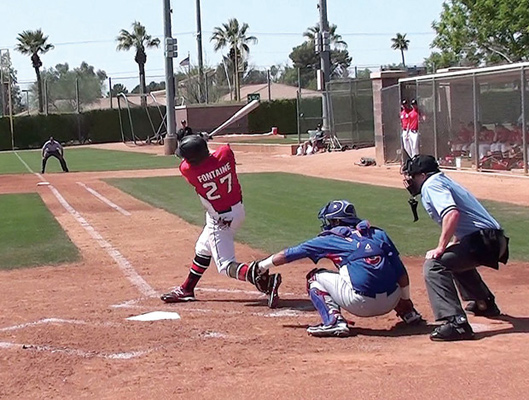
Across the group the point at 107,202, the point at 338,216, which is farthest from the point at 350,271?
the point at 107,202

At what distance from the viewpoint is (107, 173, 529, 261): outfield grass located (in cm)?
1222

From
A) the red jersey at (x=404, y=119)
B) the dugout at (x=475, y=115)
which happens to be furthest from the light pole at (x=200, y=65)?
the red jersey at (x=404, y=119)

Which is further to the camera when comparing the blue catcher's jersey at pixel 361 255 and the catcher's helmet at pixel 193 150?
the catcher's helmet at pixel 193 150

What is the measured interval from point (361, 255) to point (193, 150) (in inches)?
88.3

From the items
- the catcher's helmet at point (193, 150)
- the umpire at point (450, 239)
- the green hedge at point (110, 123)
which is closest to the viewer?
the umpire at point (450, 239)

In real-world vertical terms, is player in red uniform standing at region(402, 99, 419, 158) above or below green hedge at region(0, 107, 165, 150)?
below

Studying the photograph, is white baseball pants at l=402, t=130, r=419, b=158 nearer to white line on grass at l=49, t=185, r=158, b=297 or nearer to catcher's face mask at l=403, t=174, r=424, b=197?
white line on grass at l=49, t=185, r=158, b=297

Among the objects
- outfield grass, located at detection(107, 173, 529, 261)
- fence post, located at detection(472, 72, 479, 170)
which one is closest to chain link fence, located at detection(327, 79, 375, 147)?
outfield grass, located at detection(107, 173, 529, 261)

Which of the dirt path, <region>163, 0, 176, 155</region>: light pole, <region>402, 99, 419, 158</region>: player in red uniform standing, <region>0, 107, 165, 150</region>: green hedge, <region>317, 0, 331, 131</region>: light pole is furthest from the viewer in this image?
<region>0, 107, 165, 150</region>: green hedge

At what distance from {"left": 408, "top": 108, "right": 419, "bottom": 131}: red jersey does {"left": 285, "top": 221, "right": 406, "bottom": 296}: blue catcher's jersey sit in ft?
59.8

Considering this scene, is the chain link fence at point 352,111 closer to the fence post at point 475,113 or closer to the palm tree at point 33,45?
the fence post at point 475,113

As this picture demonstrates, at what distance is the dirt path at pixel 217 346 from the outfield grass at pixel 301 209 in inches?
67.4

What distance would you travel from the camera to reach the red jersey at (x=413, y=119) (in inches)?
963

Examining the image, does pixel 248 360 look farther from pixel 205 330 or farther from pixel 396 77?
pixel 396 77
